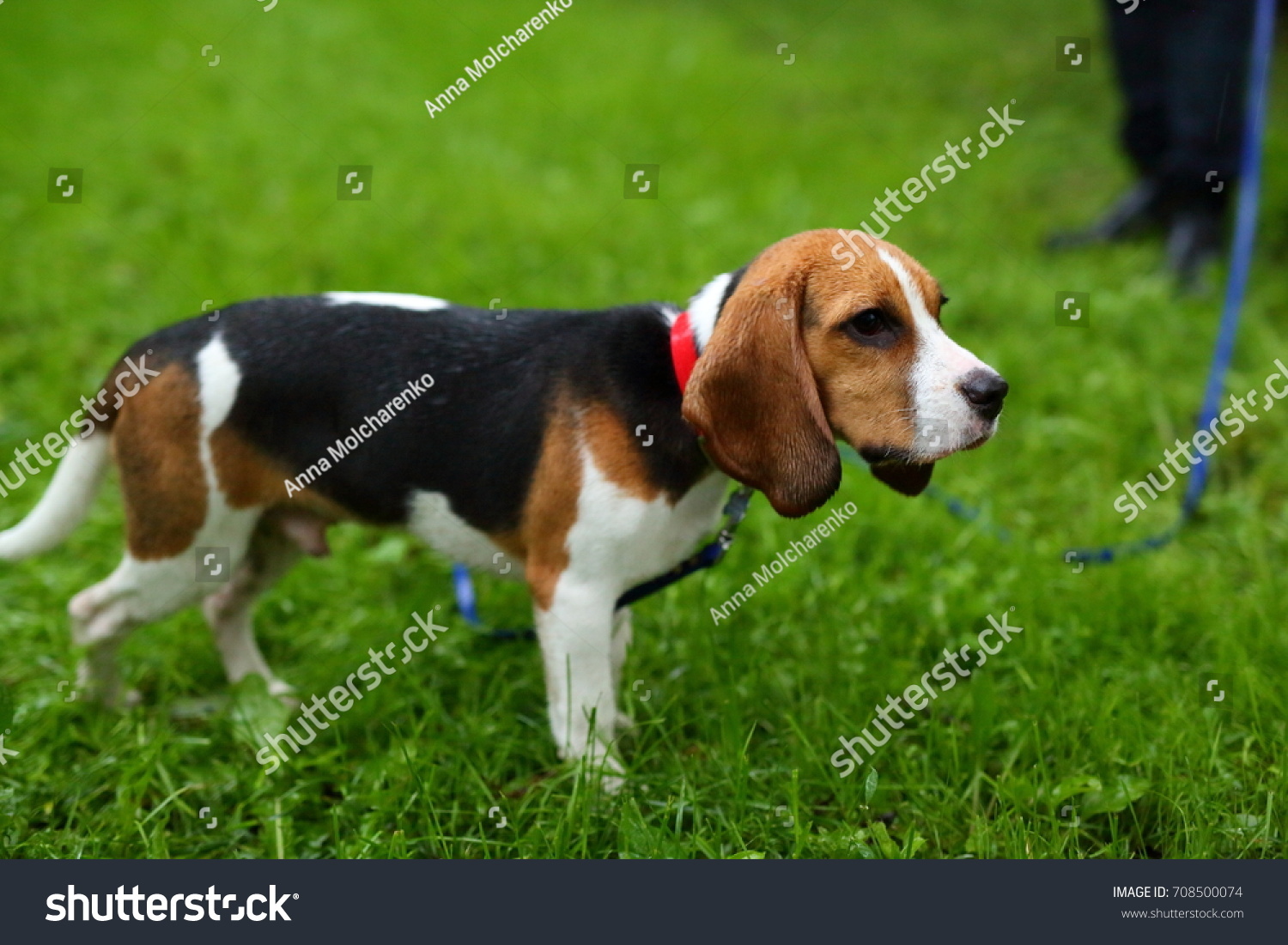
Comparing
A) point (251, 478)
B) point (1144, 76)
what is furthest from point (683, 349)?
point (1144, 76)

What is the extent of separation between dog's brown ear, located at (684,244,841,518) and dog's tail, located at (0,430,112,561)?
6.25 ft

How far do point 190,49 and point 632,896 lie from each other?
1077 centimetres

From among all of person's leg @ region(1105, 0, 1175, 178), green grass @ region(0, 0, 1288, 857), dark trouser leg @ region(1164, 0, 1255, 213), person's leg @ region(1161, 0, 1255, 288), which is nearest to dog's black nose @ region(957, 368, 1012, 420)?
green grass @ region(0, 0, 1288, 857)

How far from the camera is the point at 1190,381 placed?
606 centimetres

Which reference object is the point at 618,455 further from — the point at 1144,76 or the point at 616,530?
the point at 1144,76

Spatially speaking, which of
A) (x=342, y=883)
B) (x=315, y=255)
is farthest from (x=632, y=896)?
(x=315, y=255)

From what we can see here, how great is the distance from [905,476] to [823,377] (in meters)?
0.47

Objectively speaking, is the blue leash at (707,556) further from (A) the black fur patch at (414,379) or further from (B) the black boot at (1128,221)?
(B) the black boot at (1128,221)

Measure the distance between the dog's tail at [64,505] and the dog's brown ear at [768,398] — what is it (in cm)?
191

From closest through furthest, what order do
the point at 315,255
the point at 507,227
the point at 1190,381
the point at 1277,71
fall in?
the point at 1190,381
the point at 315,255
the point at 507,227
the point at 1277,71

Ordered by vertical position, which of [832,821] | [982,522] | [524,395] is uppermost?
[524,395]

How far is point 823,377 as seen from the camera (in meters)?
3.01

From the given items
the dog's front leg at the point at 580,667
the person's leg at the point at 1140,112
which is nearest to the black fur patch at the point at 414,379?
the dog's front leg at the point at 580,667

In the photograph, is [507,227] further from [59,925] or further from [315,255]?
[59,925]
